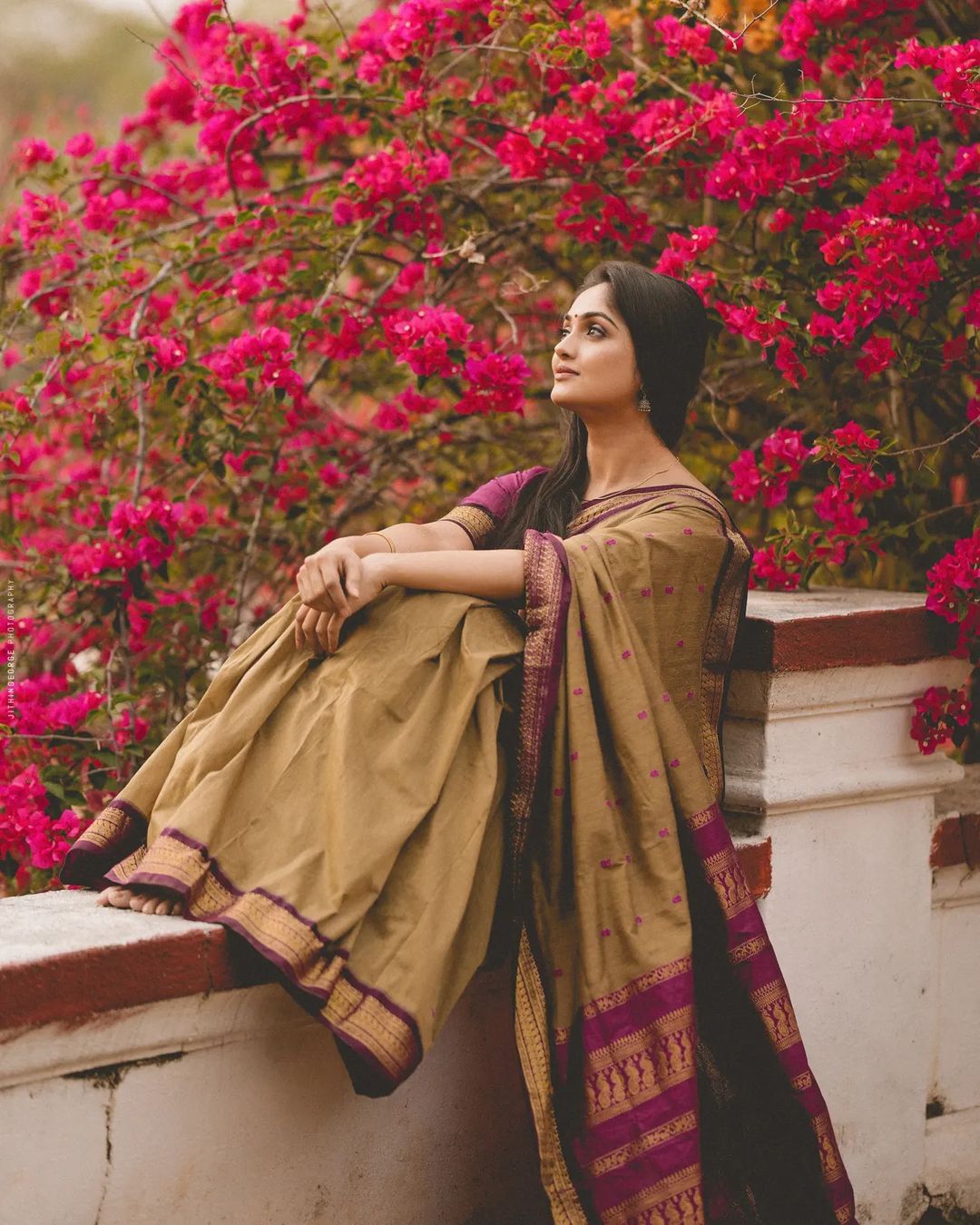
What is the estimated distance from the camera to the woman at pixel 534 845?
6.24 feet

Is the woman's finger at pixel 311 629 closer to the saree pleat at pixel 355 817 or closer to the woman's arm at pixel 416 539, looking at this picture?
the saree pleat at pixel 355 817

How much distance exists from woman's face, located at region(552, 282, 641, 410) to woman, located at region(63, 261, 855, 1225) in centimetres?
34

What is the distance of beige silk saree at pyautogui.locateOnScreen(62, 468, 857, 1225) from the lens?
74.6 inches

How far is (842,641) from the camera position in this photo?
7.87ft

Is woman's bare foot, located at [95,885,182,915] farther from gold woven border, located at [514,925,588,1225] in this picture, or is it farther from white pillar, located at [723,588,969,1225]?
white pillar, located at [723,588,969,1225]

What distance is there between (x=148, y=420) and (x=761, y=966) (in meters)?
2.40

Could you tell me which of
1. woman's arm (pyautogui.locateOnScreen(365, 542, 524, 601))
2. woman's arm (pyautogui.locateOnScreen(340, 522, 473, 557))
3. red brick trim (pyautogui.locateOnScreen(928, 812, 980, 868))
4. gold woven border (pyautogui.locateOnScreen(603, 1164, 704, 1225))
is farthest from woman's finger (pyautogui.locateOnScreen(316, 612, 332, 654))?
red brick trim (pyautogui.locateOnScreen(928, 812, 980, 868))

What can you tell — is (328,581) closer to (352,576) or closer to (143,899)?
(352,576)

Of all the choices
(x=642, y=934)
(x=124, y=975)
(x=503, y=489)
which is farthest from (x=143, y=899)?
(x=503, y=489)

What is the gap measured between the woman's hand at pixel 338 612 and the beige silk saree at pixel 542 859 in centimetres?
3

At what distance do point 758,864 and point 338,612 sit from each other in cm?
86

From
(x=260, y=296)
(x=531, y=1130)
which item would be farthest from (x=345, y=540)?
(x=260, y=296)

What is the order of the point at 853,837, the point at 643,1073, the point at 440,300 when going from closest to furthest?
the point at 643,1073, the point at 853,837, the point at 440,300

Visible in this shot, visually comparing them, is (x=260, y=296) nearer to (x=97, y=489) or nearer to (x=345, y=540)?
(x=97, y=489)
